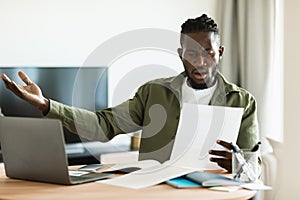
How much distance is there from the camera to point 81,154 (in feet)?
13.8

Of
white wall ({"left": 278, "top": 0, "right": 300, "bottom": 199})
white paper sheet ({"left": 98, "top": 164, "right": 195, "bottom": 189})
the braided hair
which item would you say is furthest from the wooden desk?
white wall ({"left": 278, "top": 0, "right": 300, "bottom": 199})

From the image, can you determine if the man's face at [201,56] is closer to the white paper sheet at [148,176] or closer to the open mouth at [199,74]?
the open mouth at [199,74]

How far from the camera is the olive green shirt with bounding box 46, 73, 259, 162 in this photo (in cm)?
224

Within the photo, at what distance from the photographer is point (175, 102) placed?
2438mm

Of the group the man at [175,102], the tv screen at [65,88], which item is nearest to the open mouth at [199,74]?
the man at [175,102]

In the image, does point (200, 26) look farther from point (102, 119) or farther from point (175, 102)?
point (102, 119)

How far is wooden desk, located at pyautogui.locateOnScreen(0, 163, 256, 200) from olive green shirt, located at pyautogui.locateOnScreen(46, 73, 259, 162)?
0.41 metres

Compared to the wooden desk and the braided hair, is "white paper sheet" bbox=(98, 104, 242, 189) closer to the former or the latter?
the wooden desk

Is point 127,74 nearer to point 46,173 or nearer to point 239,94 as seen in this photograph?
point 239,94

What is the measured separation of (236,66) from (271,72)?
432mm

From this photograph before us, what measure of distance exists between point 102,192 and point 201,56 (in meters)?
0.82

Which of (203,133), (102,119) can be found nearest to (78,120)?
(102,119)

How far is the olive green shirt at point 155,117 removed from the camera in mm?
2238

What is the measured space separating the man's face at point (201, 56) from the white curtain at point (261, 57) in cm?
206
